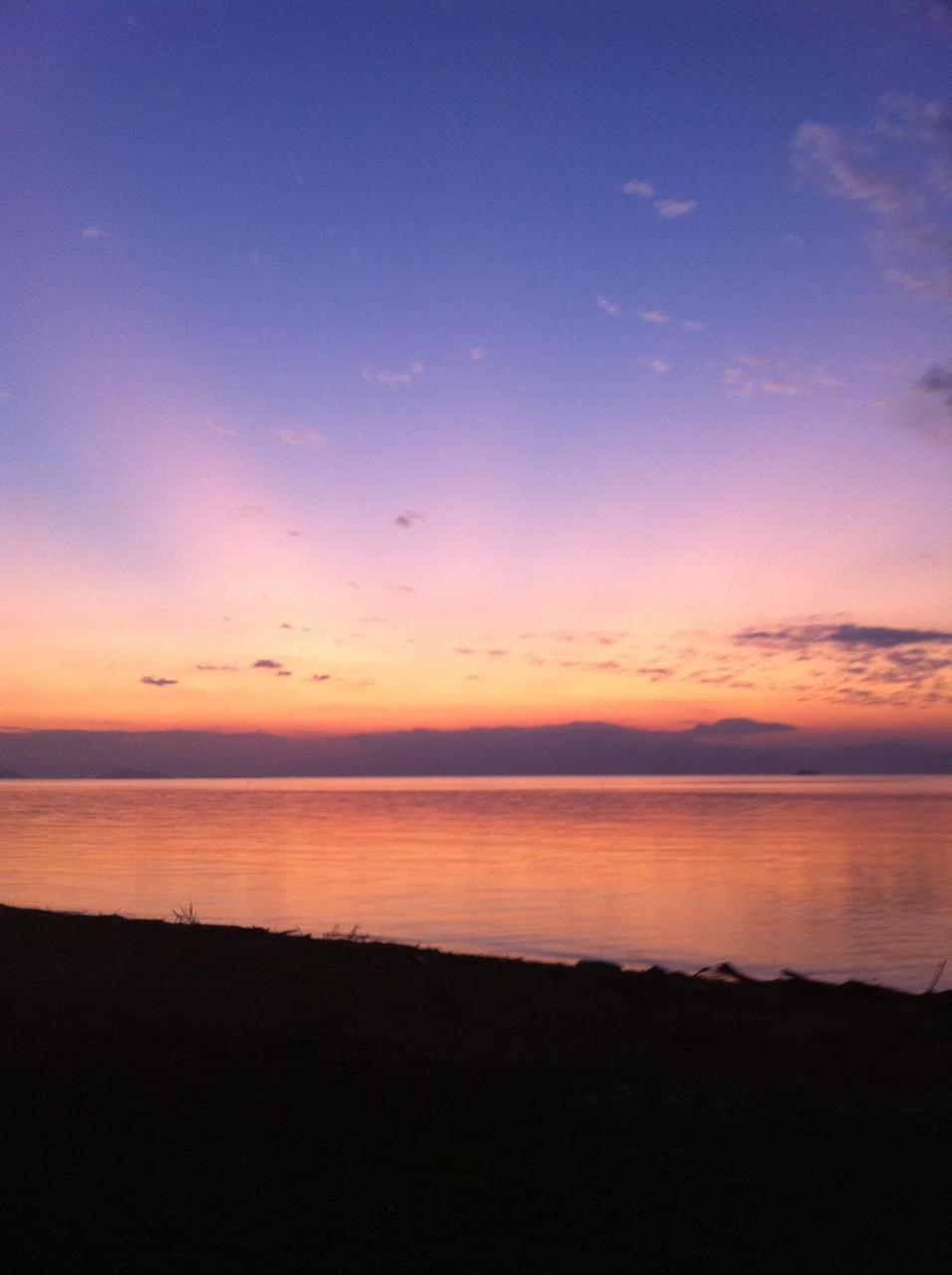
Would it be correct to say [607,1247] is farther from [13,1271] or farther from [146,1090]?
[146,1090]

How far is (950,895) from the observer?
27.5 m

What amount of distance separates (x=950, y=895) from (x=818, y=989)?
55.3 feet

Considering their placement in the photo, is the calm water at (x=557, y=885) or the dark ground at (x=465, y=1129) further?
the calm water at (x=557, y=885)

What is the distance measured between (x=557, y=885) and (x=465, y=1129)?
2310 centimetres

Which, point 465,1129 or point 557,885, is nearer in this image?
point 465,1129

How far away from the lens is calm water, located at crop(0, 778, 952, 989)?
2050 cm

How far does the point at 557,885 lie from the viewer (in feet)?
97.8

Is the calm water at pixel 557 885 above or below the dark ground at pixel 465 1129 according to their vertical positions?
below

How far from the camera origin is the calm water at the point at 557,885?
2050cm

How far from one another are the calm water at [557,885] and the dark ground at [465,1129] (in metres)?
8.09

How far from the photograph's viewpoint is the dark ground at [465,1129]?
5.35 m

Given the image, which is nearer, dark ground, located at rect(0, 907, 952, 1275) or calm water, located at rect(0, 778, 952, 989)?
dark ground, located at rect(0, 907, 952, 1275)

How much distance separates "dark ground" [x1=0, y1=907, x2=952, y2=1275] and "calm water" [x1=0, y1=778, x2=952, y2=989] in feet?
26.5

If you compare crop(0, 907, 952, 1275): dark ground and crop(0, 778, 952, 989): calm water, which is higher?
crop(0, 907, 952, 1275): dark ground
